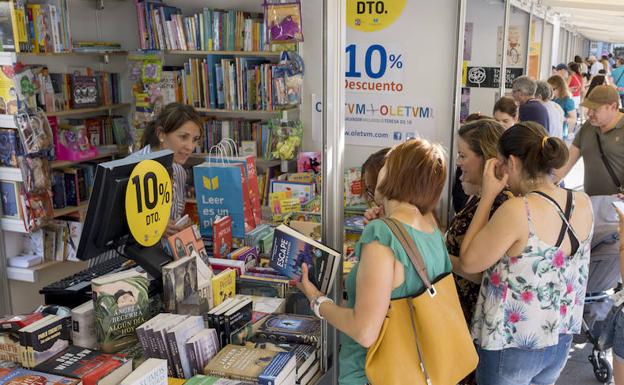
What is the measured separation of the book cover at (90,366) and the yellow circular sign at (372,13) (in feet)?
9.62

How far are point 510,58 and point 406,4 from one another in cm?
498

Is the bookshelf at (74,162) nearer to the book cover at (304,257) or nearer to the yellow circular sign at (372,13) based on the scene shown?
the yellow circular sign at (372,13)

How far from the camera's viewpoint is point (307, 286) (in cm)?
193

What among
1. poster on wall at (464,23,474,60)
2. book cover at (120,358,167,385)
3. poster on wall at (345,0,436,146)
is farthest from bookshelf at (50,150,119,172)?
poster on wall at (464,23,474,60)

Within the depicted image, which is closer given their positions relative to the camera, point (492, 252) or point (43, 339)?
point (43, 339)

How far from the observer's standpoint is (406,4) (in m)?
3.67

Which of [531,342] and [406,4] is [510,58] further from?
[531,342]

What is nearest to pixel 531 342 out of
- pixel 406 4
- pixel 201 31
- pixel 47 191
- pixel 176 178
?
pixel 176 178

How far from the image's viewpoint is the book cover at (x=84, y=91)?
504 centimetres

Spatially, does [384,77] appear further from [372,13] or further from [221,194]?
[221,194]

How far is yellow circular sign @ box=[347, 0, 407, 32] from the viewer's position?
3.78 metres

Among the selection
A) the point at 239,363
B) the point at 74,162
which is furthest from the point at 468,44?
the point at 239,363

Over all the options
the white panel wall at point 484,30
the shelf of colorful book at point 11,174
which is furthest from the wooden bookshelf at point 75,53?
the white panel wall at point 484,30

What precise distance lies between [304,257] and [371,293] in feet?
1.25
